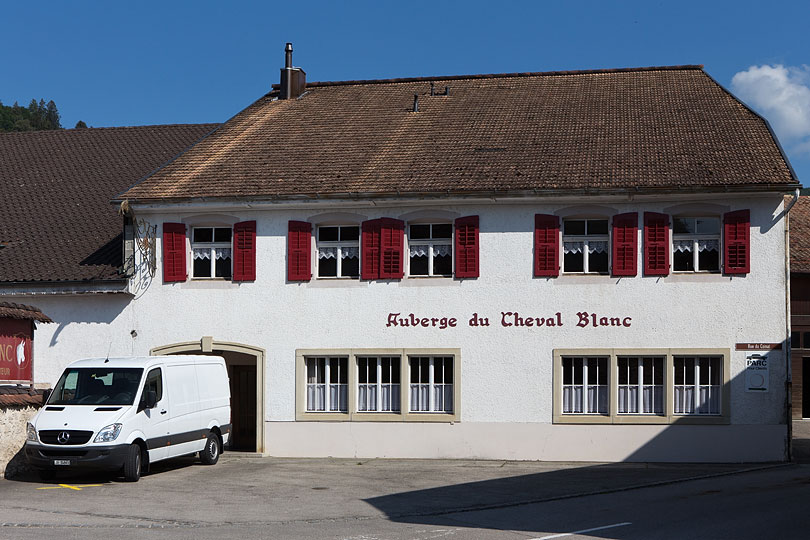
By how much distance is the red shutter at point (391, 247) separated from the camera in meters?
22.5

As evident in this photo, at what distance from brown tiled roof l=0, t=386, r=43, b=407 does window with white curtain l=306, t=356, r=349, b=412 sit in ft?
19.6

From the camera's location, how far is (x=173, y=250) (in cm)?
2336

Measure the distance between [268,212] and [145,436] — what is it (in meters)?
6.90

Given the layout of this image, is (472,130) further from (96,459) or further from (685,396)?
(96,459)

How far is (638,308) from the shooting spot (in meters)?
21.7

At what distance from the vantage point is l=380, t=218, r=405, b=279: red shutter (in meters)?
22.5

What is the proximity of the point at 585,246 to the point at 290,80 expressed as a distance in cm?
1136

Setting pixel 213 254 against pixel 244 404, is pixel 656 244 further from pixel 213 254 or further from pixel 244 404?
pixel 244 404

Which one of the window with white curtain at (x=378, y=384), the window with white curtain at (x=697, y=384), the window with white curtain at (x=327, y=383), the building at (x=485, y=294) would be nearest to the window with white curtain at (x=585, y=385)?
the building at (x=485, y=294)

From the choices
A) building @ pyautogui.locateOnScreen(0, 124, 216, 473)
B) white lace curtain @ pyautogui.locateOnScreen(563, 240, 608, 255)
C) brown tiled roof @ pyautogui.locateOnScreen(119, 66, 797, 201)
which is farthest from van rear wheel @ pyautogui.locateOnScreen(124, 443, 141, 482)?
white lace curtain @ pyautogui.locateOnScreen(563, 240, 608, 255)

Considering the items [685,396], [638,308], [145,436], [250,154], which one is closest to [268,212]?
[250,154]

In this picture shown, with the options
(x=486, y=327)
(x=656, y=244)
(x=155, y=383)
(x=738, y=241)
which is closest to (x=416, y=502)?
(x=155, y=383)

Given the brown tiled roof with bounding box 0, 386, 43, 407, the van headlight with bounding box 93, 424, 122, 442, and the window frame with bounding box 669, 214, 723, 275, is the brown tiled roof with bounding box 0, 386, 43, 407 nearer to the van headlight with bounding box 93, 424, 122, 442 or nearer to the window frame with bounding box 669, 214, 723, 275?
the van headlight with bounding box 93, 424, 122, 442

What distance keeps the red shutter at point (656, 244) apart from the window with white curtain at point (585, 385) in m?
2.16
